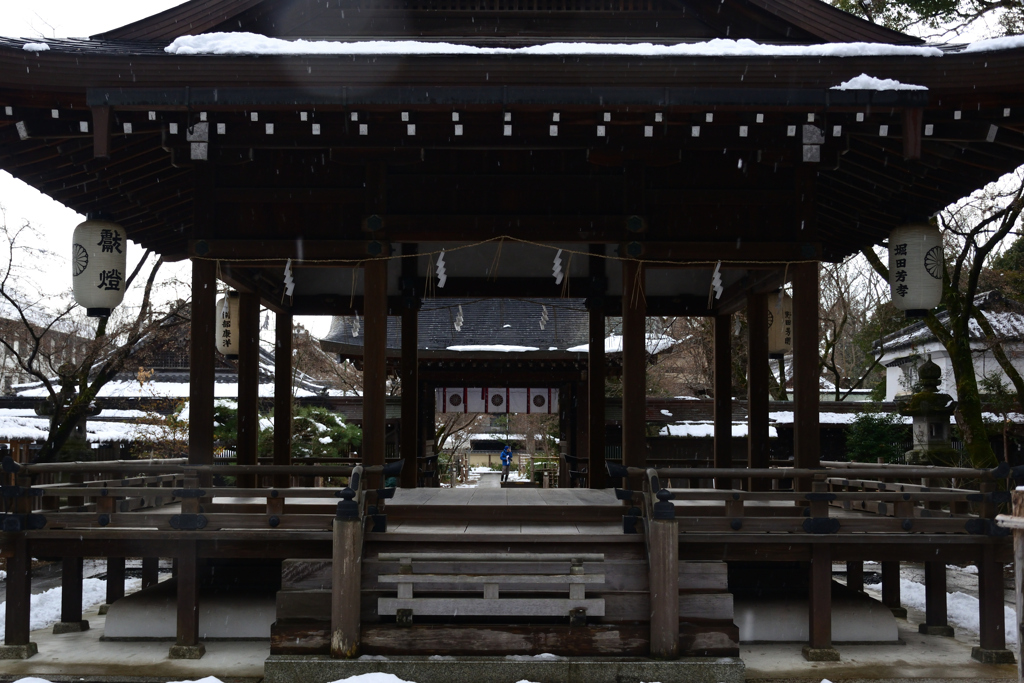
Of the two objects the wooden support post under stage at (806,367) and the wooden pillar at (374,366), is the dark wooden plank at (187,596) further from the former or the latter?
the wooden support post under stage at (806,367)

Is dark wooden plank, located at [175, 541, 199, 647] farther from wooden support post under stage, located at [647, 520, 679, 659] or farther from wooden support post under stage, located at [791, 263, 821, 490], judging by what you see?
wooden support post under stage, located at [791, 263, 821, 490]

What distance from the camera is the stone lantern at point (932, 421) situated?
51.4 ft

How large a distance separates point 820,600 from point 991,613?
159 centimetres

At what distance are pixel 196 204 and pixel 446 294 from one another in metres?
4.16

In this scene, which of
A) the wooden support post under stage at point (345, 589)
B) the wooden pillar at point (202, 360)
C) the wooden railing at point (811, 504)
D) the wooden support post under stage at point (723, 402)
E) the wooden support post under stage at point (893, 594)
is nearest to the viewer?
the wooden support post under stage at point (345, 589)

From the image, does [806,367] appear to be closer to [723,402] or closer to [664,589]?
[664,589]

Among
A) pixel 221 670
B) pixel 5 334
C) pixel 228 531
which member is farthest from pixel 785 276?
pixel 5 334

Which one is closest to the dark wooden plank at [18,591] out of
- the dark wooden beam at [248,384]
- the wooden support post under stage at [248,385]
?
the wooden support post under stage at [248,385]

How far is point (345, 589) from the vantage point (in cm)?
694

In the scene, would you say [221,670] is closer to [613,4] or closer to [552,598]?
[552,598]

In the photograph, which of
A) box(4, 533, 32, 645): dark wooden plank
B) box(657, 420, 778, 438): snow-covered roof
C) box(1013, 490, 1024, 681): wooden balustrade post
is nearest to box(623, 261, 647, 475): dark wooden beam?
box(1013, 490, 1024, 681): wooden balustrade post

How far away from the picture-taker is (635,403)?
829 centimetres

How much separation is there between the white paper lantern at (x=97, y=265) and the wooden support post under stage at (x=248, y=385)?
2.30m

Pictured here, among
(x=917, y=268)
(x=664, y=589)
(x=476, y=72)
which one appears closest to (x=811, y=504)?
(x=664, y=589)
